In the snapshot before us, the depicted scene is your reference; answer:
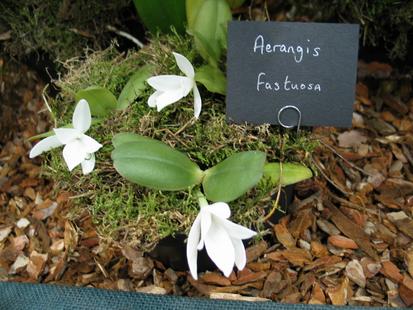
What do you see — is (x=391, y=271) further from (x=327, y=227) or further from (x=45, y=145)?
(x=45, y=145)

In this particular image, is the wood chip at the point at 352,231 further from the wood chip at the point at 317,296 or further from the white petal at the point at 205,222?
the white petal at the point at 205,222

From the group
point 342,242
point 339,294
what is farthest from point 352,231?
point 339,294

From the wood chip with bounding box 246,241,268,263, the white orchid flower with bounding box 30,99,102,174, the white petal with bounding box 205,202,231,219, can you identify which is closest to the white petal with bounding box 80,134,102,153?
the white orchid flower with bounding box 30,99,102,174

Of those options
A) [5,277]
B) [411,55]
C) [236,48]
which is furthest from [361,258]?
[5,277]

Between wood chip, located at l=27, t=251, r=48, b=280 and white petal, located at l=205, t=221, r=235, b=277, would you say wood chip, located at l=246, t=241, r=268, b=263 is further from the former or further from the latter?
wood chip, located at l=27, t=251, r=48, b=280

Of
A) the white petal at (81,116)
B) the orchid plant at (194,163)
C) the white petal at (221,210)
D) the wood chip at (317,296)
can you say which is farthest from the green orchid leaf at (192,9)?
the wood chip at (317,296)

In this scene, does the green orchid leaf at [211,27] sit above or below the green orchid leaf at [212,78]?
above
